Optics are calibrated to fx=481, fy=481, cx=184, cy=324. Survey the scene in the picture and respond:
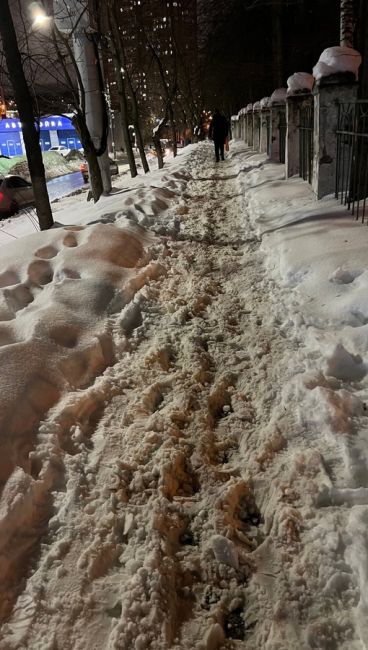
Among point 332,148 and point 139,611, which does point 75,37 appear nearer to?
point 332,148

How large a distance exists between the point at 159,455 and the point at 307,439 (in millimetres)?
897

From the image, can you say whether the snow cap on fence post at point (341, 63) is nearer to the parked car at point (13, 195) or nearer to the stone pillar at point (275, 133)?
the stone pillar at point (275, 133)

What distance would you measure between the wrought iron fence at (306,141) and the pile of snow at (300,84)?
0.39 metres

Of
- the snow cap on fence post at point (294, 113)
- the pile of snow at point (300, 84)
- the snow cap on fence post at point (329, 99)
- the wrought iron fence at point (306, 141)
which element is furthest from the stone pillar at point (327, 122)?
the snow cap on fence post at point (294, 113)

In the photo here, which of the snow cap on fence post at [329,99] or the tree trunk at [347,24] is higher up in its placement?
the tree trunk at [347,24]

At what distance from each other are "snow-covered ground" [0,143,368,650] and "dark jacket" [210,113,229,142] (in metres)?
14.5

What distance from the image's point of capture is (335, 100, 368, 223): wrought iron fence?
6.57m

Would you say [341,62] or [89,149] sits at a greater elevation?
[341,62]

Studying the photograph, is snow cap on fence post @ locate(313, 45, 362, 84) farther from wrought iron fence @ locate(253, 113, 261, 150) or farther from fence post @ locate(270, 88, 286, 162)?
wrought iron fence @ locate(253, 113, 261, 150)

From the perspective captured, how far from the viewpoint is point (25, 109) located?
8.69 meters

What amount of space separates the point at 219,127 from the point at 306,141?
30.9 feet

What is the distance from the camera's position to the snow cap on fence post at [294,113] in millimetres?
11148

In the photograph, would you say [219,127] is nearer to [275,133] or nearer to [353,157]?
[275,133]

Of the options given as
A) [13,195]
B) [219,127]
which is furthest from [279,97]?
[13,195]
